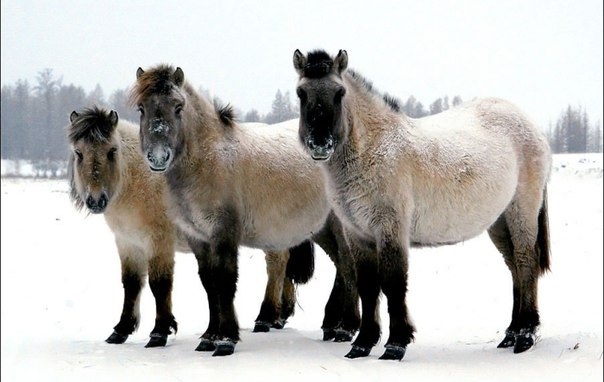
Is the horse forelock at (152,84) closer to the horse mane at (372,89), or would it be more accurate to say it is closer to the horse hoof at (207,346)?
the horse mane at (372,89)

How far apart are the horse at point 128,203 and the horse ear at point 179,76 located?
4.04ft

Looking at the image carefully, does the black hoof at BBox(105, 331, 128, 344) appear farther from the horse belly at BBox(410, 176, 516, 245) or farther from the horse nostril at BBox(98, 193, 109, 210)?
the horse belly at BBox(410, 176, 516, 245)

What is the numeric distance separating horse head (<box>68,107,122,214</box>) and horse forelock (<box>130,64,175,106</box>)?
2.86ft

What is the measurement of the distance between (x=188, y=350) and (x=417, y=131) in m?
3.51

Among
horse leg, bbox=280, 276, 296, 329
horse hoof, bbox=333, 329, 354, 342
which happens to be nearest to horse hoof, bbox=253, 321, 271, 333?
horse leg, bbox=280, 276, 296, 329

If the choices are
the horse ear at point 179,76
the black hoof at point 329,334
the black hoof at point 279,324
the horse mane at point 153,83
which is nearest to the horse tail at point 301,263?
the black hoof at point 279,324

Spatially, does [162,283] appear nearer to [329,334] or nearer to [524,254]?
[329,334]

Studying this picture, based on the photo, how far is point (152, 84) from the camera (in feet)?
25.3

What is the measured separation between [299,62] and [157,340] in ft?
11.9

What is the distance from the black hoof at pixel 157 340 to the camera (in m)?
8.31

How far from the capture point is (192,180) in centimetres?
787

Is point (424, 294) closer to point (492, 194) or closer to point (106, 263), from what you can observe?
point (492, 194)

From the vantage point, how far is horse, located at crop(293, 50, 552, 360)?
7.01 meters

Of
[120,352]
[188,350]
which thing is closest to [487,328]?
[188,350]
